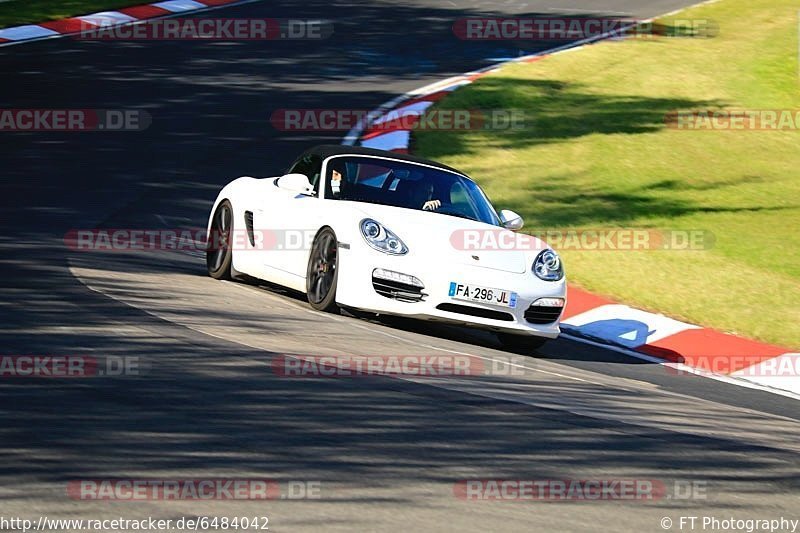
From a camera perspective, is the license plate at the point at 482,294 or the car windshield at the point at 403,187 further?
the car windshield at the point at 403,187

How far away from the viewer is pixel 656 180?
1680 centimetres

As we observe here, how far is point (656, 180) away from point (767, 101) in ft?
19.3

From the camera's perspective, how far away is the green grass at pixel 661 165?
501 inches

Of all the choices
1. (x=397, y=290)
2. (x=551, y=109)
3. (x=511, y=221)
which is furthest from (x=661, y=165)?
(x=397, y=290)

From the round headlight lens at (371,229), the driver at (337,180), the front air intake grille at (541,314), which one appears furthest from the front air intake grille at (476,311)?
the driver at (337,180)

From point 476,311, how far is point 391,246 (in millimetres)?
763

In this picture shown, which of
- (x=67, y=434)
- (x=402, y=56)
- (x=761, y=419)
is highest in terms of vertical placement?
(x=402, y=56)

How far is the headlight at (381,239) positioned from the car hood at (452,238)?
6 centimetres

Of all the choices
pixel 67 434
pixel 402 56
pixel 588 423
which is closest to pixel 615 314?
pixel 588 423

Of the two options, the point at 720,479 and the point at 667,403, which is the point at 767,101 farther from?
the point at 720,479

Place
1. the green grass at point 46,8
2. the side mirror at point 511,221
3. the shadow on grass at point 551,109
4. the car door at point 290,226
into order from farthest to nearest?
the green grass at point 46,8 < the shadow on grass at point 551,109 < the side mirror at point 511,221 < the car door at point 290,226

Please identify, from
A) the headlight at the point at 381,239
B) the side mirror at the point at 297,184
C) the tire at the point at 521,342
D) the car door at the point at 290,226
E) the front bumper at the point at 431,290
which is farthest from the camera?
the side mirror at the point at 297,184

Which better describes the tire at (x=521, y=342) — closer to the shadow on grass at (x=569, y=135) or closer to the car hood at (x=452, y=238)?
the car hood at (x=452, y=238)

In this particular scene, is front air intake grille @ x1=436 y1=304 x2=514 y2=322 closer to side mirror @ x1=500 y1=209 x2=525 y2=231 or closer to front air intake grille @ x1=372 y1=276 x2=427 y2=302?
front air intake grille @ x1=372 y1=276 x2=427 y2=302
